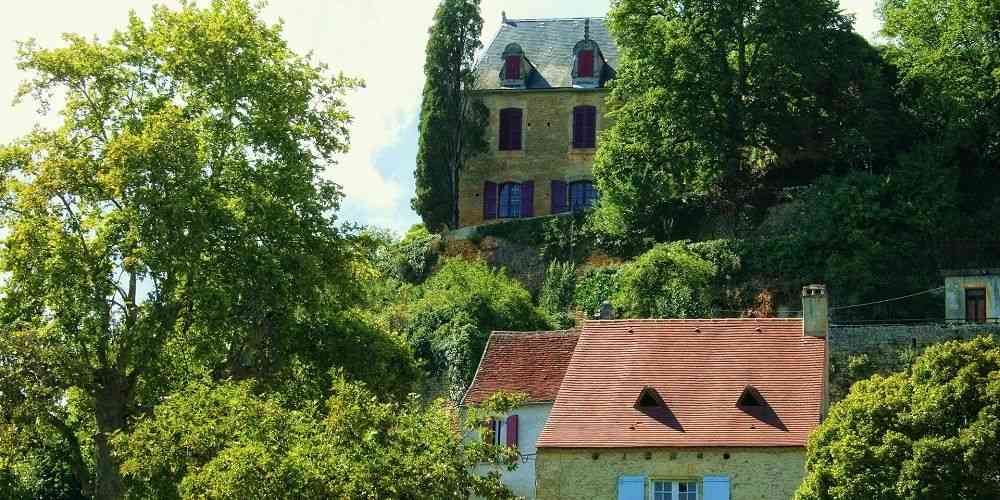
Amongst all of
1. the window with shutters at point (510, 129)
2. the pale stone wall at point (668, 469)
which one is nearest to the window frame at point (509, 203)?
the window with shutters at point (510, 129)

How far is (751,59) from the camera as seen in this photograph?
199 ft

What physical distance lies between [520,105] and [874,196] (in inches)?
603

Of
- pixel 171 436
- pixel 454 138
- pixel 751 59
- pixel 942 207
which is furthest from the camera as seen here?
pixel 454 138

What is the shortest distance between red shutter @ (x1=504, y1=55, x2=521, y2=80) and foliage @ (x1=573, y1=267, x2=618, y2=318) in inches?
369

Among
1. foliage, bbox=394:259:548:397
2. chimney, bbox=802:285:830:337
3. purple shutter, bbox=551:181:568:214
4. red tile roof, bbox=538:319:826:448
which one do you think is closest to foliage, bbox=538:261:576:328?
foliage, bbox=394:259:548:397

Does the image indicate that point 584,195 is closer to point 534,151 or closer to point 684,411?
point 534,151

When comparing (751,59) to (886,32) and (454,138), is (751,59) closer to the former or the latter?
(886,32)

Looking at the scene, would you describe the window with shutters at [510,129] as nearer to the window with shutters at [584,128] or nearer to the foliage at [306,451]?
the window with shutters at [584,128]

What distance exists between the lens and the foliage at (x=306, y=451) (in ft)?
117

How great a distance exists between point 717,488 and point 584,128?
94.4 ft

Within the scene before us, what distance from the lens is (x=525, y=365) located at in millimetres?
47812

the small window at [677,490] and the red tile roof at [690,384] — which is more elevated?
the red tile roof at [690,384]

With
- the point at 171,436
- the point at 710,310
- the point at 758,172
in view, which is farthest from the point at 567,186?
the point at 171,436

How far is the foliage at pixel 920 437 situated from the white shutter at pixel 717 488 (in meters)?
1.95
